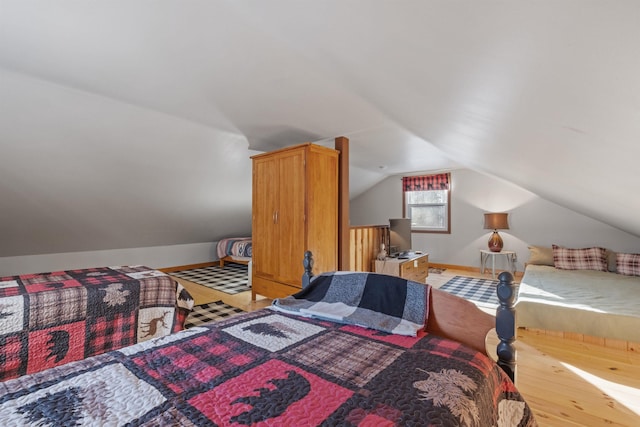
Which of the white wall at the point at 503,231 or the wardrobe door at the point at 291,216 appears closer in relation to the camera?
the wardrobe door at the point at 291,216

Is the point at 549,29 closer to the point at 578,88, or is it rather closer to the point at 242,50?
the point at 578,88

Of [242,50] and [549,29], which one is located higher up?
[242,50]

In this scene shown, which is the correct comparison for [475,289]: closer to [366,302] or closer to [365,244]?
[365,244]

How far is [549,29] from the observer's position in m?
0.59

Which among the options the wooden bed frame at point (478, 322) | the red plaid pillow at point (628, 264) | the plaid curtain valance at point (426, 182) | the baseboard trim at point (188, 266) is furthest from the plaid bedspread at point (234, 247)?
the red plaid pillow at point (628, 264)

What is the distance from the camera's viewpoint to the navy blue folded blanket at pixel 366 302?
1.41 metres

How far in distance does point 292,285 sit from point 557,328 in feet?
8.47

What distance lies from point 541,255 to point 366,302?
14.9ft

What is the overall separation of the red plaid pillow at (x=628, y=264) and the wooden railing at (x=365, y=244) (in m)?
3.15

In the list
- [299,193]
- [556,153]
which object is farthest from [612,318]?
[299,193]

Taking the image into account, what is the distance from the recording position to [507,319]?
1262mm

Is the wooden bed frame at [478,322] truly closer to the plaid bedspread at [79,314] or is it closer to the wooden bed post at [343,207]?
the wooden bed post at [343,207]

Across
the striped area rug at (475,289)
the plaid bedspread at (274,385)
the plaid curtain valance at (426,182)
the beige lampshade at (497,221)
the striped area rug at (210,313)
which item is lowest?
the striped area rug at (210,313)

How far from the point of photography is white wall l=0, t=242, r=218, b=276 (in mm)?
4234
